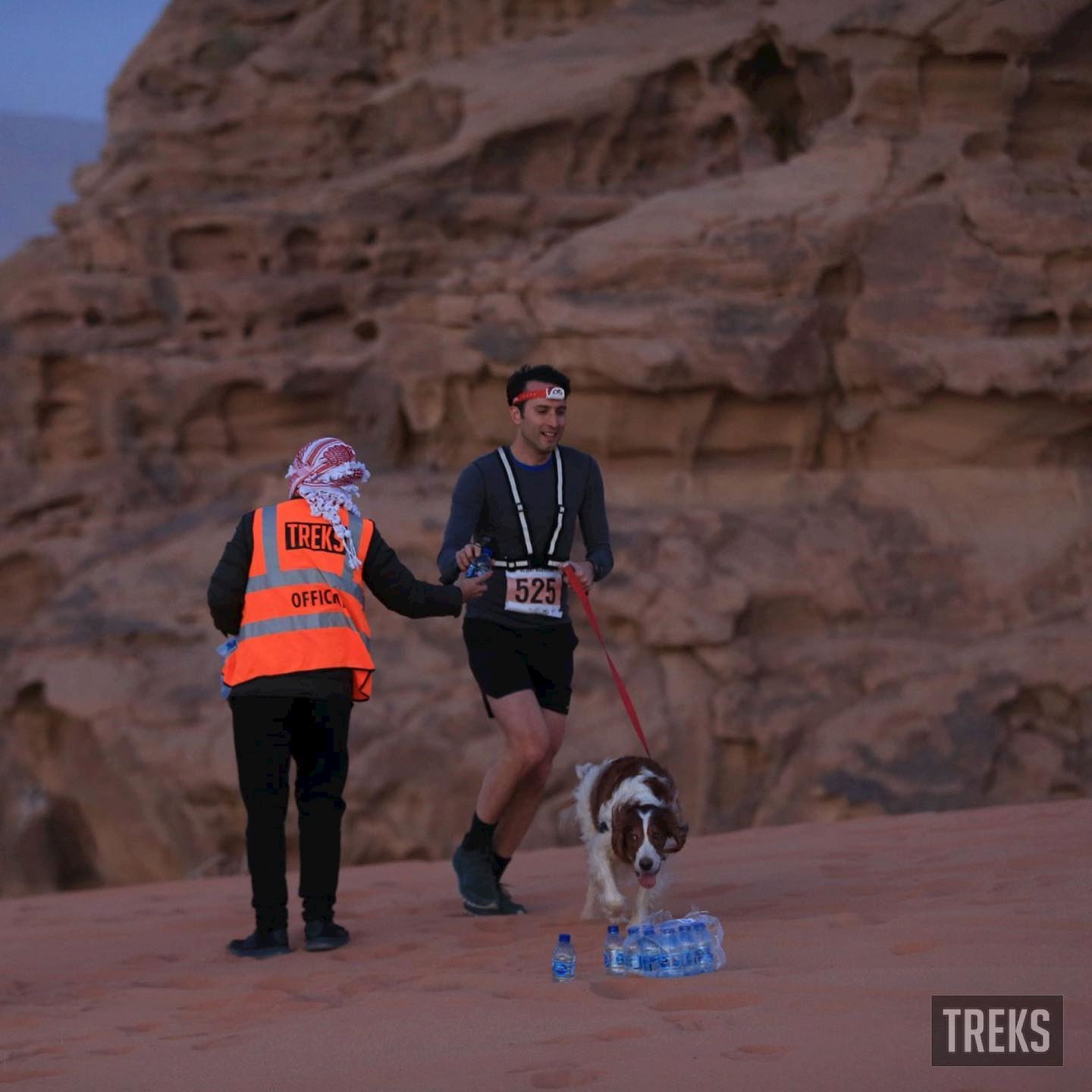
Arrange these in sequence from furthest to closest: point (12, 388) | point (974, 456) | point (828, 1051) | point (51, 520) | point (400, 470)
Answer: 1. point (12, 388)
2. point (51, 520)
3. point (400, 470)
4. point (974, 456)
5. point (828, 1051)

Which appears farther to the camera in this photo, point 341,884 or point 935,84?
point 935,84

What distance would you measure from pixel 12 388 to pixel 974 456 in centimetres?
1399

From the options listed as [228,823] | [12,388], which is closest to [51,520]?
[12,388]

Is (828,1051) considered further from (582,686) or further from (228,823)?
(228,823)

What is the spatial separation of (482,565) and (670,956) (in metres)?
2.04

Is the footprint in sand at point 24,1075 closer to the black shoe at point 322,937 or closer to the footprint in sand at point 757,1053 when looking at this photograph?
the footprint in sand at point 757,1053

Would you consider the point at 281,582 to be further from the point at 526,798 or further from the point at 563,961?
the point at 563,961

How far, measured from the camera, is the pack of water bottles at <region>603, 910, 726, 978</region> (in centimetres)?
437

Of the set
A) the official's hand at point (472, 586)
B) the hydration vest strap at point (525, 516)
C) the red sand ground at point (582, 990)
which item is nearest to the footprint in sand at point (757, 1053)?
the red sand ground at point (582, 990)

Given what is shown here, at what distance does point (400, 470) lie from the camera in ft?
58.8

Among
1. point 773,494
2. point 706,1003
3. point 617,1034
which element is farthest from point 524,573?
point 773,494

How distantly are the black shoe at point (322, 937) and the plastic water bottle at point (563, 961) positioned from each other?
1.39 m

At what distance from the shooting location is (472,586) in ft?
19.4

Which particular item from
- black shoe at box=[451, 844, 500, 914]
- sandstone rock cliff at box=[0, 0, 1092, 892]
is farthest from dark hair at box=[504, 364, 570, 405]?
sandstone rock cliff at box=[0, 0, 1092, 892]
